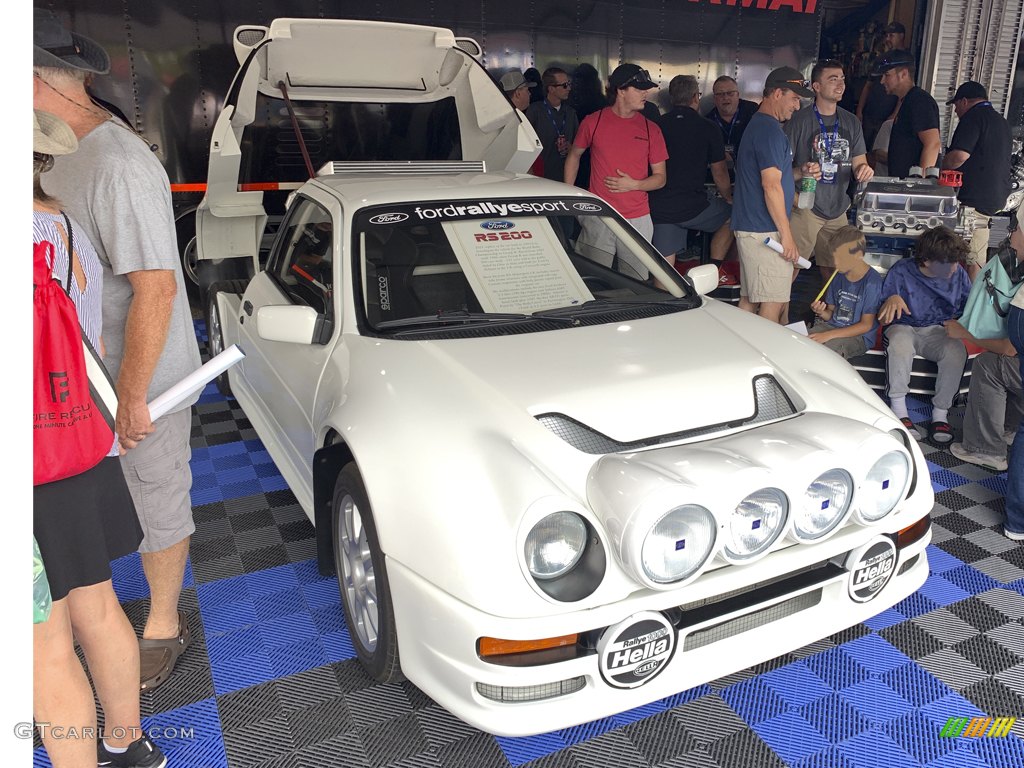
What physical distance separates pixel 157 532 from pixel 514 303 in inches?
54.1

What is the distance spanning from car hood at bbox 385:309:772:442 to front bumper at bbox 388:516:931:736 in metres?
0.46

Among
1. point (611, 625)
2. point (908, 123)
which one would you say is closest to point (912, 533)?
point (611, 625)

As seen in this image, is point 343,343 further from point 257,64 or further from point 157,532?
point 257,64

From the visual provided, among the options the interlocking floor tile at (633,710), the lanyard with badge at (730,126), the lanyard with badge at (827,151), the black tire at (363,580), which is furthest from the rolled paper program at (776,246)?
the lanyard with badge at (730,126)

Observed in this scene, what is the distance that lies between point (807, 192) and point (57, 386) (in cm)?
503

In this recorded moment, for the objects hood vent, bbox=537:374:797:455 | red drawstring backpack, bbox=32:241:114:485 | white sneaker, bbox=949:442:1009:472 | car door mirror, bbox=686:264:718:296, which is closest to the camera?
red drawstring backpack, bbox=32:241:114:485

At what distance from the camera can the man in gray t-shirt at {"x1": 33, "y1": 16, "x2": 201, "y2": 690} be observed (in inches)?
82.9

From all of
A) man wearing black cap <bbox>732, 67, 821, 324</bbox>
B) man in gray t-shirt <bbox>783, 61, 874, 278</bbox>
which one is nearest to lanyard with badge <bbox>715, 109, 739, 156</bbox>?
man in gray t-shirt <bbox>783, 61, 874, 278</bbox>

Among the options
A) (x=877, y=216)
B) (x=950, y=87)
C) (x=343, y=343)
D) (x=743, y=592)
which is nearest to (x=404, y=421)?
(x=343, y=343)

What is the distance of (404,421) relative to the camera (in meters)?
2.26

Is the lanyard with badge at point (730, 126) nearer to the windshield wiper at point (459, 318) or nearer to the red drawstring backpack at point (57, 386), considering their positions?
the windshield wiper at point (459, 318)

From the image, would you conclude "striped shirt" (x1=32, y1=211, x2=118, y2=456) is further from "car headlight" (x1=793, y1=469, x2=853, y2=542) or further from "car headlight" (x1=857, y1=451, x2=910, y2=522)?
"car headlight" (x1=857, y1=451, x2=910, y2=522)

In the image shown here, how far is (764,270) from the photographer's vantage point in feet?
16.5

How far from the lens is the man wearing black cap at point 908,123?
6.47 meters
